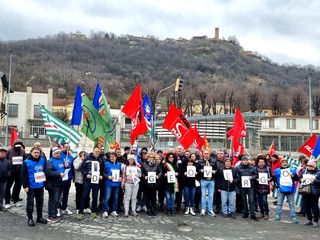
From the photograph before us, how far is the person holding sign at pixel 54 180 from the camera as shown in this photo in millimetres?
8918

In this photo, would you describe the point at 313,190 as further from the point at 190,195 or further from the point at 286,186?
the point at 190,195

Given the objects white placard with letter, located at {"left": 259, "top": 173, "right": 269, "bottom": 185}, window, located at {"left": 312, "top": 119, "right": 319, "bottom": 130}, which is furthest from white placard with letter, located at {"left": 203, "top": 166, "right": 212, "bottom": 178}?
window, located at {"left": 312, "top": 119, "right": 319, "bottom": 130}

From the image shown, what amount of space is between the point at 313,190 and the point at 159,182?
14.3 feet

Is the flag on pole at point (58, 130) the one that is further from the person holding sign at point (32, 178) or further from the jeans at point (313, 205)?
the jeans at point (313, 205)

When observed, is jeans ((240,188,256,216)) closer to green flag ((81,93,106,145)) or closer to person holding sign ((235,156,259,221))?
person holding sign ((235,156,259,221))

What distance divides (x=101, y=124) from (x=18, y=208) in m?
3.53

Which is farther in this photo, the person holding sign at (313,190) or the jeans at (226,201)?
the jeans at (226,201)

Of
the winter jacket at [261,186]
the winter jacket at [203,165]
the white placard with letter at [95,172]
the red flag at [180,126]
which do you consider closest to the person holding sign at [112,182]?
the white placard with letter at [95,172]

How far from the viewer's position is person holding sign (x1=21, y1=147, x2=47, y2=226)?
839cm

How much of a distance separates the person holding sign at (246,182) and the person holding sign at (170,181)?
1.88 m

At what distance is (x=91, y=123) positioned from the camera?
11.0 m

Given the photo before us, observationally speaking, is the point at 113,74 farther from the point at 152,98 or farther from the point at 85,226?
the point at 85,226

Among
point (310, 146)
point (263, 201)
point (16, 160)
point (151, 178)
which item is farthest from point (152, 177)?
point (310, 146)

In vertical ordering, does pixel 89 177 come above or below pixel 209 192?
above
